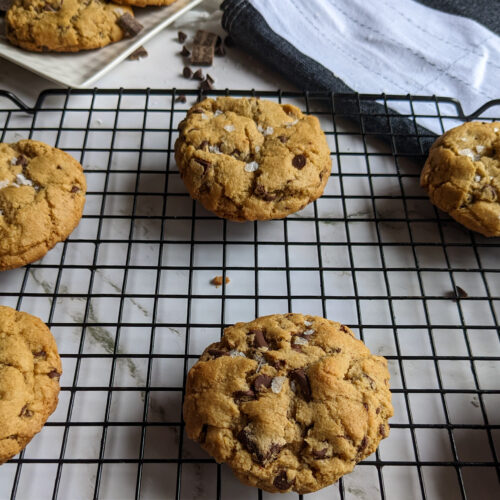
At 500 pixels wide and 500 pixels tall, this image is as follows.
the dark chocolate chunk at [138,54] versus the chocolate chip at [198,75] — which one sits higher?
the chocolate chip at [198,75]

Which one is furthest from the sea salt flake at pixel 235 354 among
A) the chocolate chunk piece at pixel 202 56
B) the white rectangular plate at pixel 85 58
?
the chocolate chunk piece at pixel 202 56

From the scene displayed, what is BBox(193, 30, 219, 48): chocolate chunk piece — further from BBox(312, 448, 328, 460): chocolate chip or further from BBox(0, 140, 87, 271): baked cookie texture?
BBox(312, 448, 328, 460): chocolate chip

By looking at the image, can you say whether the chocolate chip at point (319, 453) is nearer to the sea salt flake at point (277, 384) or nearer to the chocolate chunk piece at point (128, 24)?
the sea salt flake at point (277, 384)

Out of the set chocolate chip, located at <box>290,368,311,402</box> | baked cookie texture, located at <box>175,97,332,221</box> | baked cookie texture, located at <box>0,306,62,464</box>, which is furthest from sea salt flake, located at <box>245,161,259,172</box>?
baked cookie texture, located at <box>0,306,62,464</box>

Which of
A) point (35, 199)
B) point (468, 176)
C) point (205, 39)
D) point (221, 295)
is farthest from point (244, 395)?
point (205, 39)

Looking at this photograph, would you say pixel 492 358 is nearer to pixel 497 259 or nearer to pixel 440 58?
pixel 497 259

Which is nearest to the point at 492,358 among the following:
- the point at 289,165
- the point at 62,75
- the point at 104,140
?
the point at 289,165
